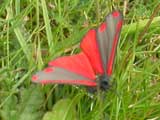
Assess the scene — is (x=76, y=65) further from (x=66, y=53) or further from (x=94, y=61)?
(x=66, y=53)

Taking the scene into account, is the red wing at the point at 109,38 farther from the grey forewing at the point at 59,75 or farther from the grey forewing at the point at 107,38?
the grey forewing at the point at 59,75

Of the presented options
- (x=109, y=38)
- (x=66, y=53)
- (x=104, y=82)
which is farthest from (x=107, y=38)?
(x=66, y=53)

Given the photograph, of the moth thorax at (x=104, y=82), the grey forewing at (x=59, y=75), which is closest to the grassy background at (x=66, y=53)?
the moth thorax at (x=104, y=82)

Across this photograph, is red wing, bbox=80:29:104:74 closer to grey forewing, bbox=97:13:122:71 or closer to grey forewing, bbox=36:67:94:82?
grey forewing, bbox=97:13:122:71

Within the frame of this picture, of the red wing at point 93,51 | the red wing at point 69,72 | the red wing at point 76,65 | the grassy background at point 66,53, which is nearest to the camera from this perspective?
the red wing at point 69,72

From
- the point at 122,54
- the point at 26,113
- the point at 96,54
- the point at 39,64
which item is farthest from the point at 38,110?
the point at 122,54

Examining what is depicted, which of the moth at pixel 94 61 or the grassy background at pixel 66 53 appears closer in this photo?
the moth at pixel 94 61

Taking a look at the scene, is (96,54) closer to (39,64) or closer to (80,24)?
(39,64)
